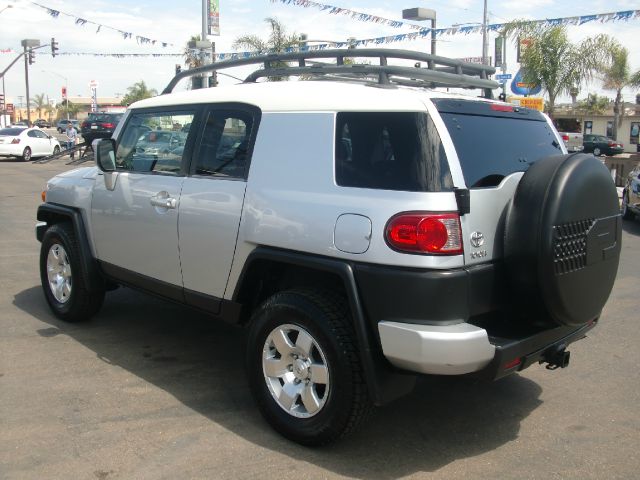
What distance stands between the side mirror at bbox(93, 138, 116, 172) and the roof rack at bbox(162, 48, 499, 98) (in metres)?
0.88

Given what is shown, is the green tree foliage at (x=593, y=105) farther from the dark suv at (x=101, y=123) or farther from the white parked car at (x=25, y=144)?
the white parked car at (x=25, y=144)

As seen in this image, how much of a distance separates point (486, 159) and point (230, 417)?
2.06 meters

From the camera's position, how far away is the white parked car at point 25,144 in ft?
83.1

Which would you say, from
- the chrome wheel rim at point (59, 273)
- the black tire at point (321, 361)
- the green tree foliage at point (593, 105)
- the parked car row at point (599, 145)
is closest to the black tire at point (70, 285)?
the chrome wheel rim at point (59, 273)

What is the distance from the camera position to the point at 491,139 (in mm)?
3477

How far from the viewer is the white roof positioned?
3.26 meters

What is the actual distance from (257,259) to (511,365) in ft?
4.82

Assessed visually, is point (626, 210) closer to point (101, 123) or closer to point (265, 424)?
point (265, 424)

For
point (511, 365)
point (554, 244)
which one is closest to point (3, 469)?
point (511, 365)

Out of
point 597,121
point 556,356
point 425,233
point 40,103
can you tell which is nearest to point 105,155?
point 425,233

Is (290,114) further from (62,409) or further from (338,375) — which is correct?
(62,409)

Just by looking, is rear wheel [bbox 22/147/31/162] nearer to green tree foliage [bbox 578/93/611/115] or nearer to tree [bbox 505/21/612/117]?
tree [bbox 505/21/612/117]

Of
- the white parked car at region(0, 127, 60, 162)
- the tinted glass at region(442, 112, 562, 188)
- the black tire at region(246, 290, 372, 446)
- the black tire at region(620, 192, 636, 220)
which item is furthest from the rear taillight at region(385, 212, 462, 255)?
the white parked car at region(0, 127, 60, 162)

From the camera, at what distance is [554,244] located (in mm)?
3115
